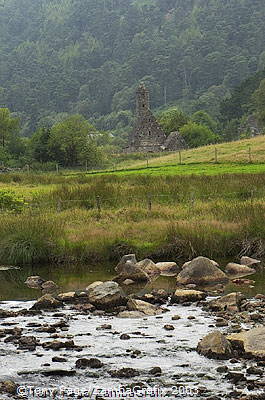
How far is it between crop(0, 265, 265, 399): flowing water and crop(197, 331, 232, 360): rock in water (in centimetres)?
17

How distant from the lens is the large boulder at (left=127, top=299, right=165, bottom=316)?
19.5 metres

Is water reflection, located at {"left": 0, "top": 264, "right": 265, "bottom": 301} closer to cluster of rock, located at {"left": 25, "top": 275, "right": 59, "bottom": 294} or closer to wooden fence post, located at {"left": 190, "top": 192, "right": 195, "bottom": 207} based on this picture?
cluster of rock, located at {"left": 25, "top": 275, "right": 59, "bottom": 294}

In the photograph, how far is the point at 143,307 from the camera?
19875 millimetres

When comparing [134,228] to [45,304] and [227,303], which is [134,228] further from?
[227,303]

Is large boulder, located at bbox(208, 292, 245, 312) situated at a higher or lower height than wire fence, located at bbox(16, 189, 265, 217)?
lower

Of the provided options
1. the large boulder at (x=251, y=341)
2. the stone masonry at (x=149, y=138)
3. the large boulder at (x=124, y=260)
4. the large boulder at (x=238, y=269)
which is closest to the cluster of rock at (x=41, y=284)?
the large boulder at (x=124, y=260)

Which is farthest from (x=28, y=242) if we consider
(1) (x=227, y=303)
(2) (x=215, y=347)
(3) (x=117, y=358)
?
(2) (x=215, y=347)

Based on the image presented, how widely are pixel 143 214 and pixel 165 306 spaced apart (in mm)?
11732

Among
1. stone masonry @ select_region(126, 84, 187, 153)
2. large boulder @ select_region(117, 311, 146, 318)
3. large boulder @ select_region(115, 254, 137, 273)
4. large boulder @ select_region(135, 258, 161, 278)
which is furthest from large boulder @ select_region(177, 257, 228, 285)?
stone masonry @ select_region(126, 84, 187, 153)

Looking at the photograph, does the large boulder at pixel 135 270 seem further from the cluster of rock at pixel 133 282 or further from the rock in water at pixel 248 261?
the rock in water at pixel 248 261

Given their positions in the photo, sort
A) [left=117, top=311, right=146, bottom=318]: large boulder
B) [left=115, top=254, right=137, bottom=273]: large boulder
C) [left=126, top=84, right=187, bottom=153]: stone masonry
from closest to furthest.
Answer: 1. [left=117, top=311, right=146, bottom=318]: large boulder
2. [left=115, top=254, right=137, bottom=273]: large boulder
3. [left=126, top=84, right=187, bottom=153]: stone masonry

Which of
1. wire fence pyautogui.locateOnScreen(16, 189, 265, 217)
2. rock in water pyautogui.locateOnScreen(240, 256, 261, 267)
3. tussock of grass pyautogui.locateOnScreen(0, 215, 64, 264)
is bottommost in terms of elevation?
rock in water pyautogui.locateOnScreen(240, 256, 261, 267)

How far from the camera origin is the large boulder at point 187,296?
817 inches

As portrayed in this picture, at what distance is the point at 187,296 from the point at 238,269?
4353 millimetres
